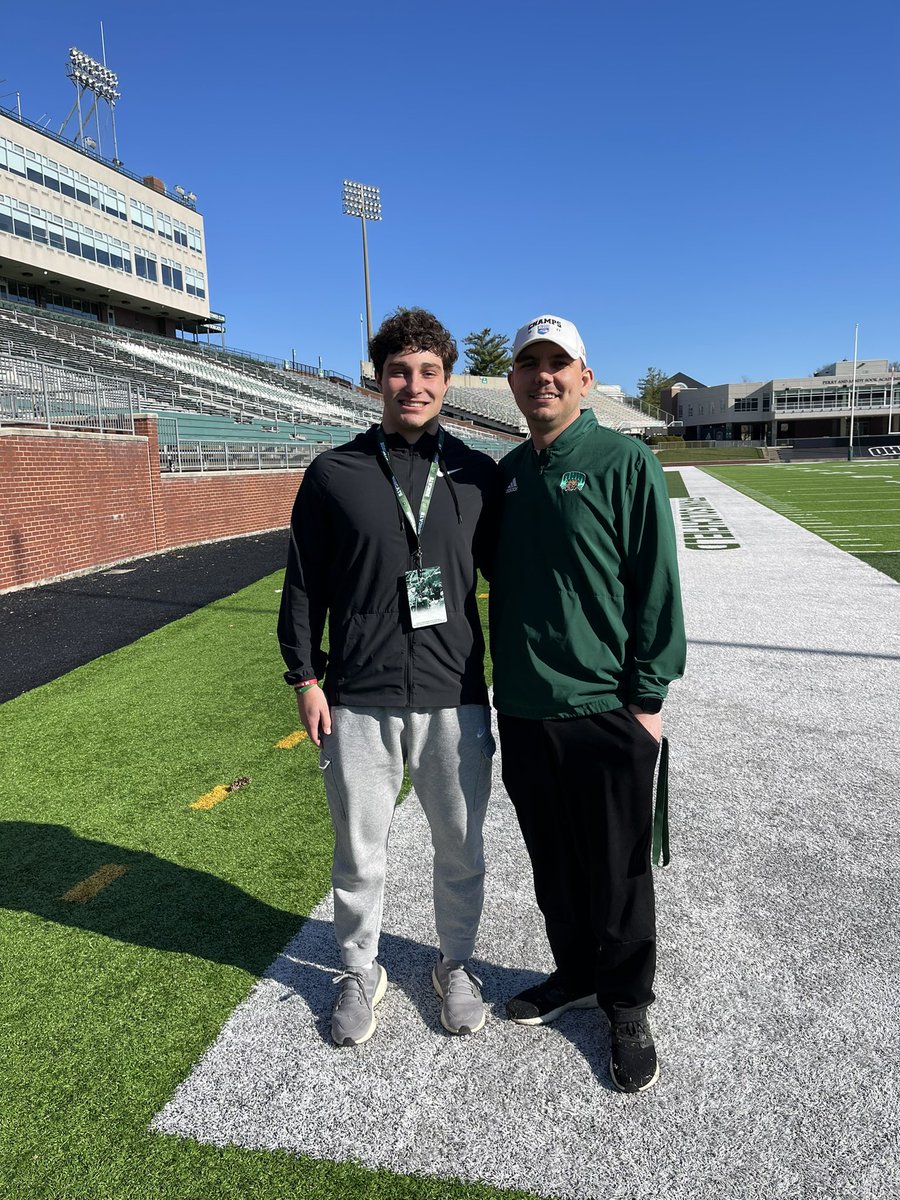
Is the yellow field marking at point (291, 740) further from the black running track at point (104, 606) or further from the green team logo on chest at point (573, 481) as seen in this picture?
the green team logo on chest at point (573, 481)

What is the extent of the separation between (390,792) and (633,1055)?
972 mm

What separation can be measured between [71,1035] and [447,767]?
4.49ft

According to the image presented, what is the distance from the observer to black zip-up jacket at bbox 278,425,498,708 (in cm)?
212

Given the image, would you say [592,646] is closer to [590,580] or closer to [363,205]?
[590,580]

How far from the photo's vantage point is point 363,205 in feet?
198

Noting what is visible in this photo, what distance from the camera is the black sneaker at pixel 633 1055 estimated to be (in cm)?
205

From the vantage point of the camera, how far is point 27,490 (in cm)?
915

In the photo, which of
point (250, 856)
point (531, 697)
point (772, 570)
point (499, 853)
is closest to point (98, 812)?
point (250, 856)

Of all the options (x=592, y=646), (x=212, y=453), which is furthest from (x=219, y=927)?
(x=212, y=453)

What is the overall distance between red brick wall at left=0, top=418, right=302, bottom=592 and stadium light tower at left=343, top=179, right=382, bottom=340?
49614 millimetres

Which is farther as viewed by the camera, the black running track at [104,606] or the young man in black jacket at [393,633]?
the black running track at [104,606]

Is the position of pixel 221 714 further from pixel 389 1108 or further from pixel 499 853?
pixel 389 1108

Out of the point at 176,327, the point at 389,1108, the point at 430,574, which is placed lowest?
the point at 389,1108

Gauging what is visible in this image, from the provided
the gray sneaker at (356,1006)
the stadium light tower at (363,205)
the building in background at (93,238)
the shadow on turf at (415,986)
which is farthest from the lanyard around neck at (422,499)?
the stadium light tower at (363,205)
